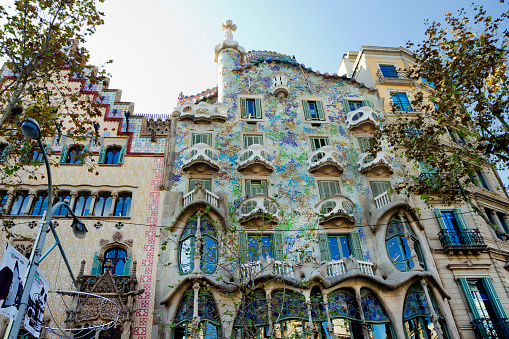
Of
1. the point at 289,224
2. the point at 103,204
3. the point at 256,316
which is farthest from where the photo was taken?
the point at 289,224

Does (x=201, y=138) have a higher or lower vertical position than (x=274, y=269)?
higher

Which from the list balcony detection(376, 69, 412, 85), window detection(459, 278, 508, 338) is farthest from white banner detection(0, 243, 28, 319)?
balcony detection(376, 69, 412, 85)

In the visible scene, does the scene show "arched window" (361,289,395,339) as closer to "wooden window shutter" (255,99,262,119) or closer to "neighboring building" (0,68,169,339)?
"neighboring building" (0,68,169,339)

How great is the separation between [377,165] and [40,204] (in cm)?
1610

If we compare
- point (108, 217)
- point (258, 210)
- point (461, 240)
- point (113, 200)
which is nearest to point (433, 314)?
point (461, 240)

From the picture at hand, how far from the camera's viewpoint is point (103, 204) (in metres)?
20.4

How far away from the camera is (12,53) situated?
48.6ft

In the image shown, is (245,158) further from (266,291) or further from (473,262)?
(473,262)

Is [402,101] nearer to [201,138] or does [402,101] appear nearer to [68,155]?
[201,138]

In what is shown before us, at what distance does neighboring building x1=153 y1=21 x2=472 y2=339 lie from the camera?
56.5 ft

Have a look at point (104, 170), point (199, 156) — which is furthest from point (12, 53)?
point (199, 156)

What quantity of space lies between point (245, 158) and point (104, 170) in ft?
22.5

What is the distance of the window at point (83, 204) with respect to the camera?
20.0m

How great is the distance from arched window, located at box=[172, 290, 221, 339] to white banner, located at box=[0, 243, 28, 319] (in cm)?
796
